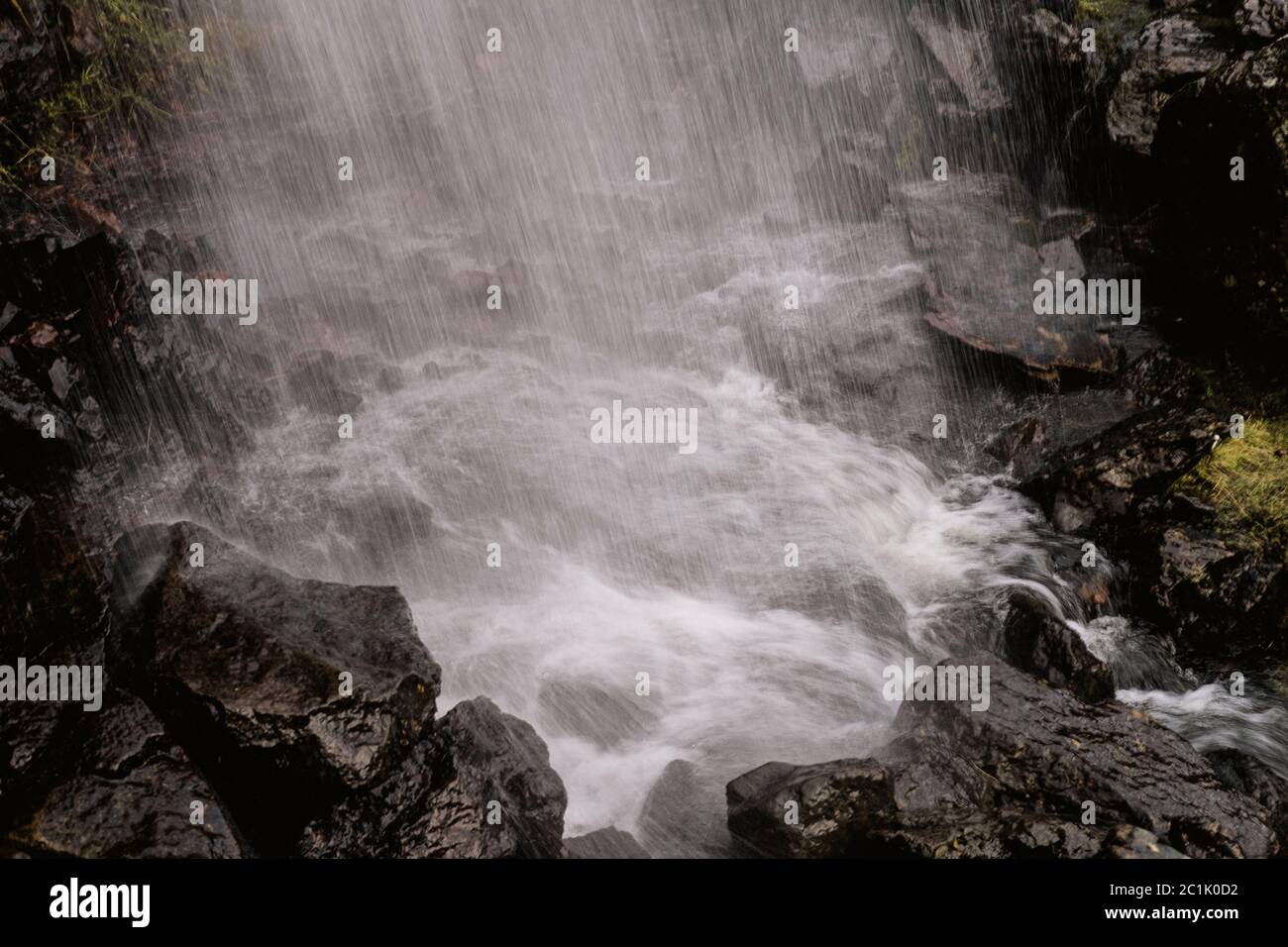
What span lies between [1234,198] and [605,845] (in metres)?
9.21

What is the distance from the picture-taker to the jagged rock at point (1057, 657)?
684cm

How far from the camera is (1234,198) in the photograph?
29.6ft

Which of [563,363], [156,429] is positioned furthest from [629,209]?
[156,429]

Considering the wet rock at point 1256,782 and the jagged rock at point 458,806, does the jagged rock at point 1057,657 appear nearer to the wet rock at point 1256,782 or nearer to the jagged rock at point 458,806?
the wet rock at point 1256,782

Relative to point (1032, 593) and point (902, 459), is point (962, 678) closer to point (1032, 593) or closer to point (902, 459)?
point (1032, 593)

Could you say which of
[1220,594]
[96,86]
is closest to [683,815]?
[1220,594]

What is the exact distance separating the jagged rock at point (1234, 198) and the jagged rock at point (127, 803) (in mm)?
10632

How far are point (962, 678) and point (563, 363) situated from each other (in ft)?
28.6

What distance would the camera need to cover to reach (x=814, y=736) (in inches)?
291

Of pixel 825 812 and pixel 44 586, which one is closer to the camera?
pixel 825 812

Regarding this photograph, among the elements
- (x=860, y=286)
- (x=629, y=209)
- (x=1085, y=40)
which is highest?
(x=1085, y=40)

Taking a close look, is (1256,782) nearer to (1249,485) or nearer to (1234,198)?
(1249,485)

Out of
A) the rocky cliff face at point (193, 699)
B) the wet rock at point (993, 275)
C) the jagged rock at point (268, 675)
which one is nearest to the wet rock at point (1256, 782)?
the rocky cliff face at point (193, 699)
